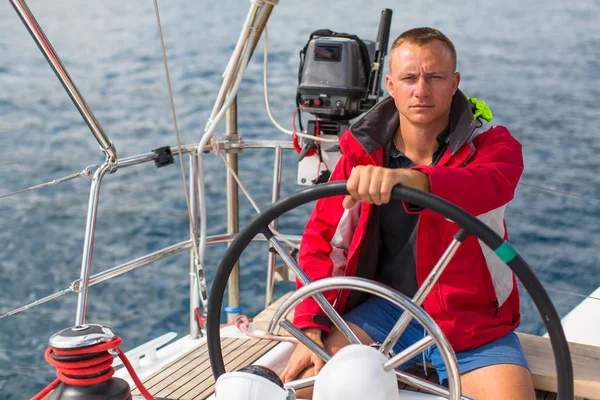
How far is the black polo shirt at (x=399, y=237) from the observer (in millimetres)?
1488

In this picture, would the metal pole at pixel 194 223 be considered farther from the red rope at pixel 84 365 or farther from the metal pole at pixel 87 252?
the red rope at pixel 84 365

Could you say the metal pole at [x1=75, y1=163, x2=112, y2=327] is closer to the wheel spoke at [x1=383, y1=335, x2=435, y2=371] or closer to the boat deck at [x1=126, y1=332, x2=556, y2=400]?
the boat deck at [x1=126, y1=332, x2=556, y2=400]

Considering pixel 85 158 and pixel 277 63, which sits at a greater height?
pixel 277 63

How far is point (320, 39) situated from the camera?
7.48 feet

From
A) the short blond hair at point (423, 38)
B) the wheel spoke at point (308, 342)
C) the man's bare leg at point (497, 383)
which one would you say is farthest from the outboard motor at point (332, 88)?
the wheel spoke at point (308, 342)

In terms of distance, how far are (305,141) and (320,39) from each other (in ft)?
0.99

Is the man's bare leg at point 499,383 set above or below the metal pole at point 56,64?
below

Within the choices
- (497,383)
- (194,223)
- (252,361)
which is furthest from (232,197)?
(497,383)

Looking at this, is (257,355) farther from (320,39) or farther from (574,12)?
A: (574,12)

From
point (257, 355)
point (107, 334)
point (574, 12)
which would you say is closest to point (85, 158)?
point (257, 355)

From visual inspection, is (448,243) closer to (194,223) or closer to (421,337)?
(421,337)

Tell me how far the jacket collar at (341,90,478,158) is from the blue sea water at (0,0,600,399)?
2982mm

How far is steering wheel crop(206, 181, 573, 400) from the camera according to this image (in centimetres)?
99

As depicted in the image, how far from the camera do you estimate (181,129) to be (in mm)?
8391
